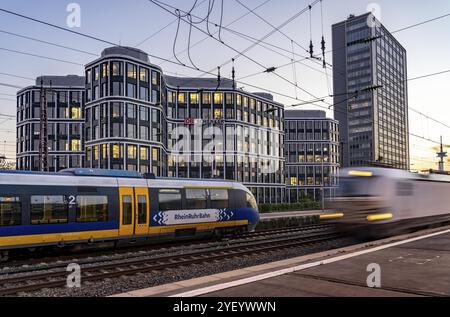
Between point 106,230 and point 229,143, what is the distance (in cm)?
6789

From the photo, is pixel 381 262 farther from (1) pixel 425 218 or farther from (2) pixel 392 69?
(2) pixel 392 69

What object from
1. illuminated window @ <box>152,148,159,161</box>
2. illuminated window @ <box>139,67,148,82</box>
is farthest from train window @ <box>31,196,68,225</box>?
illuminated window @ <box>152,148,159,161</box>

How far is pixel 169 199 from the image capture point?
1880cm

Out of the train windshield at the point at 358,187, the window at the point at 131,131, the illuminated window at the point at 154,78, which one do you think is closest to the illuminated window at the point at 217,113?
the illuminated window at the point at 154,78

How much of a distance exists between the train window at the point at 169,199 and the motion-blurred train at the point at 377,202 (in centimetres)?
711

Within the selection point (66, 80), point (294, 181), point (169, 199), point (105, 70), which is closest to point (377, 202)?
point (169, 199)

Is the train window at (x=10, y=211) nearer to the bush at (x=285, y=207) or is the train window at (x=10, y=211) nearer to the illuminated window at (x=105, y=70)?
the bush at (x=285, y=207)

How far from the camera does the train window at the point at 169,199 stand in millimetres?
18478

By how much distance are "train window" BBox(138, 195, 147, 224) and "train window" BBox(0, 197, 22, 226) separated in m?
4.88

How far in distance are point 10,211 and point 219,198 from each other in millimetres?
9833

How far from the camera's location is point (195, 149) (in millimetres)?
83000

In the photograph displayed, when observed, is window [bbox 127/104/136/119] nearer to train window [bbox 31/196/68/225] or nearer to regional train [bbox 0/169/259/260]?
regional train [bbox 0/169/259/260]

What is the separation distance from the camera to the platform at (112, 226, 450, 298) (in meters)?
7.59
